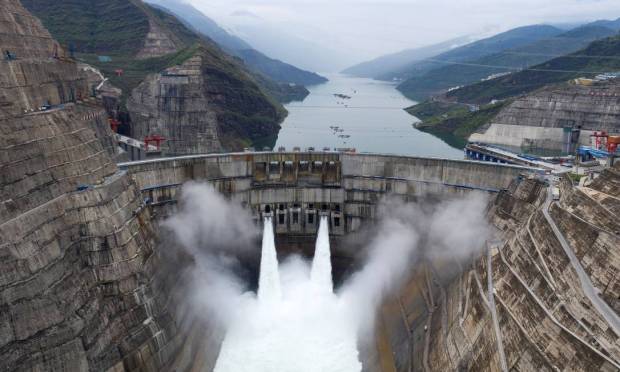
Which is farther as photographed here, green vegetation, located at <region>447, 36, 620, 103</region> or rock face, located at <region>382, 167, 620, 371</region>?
green vegetation, located at <region>447, 36, 620, 103</region>

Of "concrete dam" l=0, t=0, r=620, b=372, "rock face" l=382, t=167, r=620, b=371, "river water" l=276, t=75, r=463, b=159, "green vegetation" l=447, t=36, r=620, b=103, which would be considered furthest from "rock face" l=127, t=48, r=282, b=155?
"green vegetation" l=447, t=36, r=620, b=103

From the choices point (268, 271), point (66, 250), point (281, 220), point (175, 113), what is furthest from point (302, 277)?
point (175, 113)

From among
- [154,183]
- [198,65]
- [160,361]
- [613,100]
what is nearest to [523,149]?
[613,100]

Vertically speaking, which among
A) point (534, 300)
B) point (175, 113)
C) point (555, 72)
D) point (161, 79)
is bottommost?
point (534, 300)

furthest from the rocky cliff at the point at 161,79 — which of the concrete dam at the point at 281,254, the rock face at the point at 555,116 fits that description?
the rock face at the point at 555,116

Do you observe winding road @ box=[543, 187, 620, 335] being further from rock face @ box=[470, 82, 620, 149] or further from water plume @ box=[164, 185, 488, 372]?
rock face @ box=[470, 82, 620, 149]

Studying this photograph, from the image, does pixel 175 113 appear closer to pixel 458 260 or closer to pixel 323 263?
pixel 323 263

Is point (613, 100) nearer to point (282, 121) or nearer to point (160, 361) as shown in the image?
point (282, 121)
